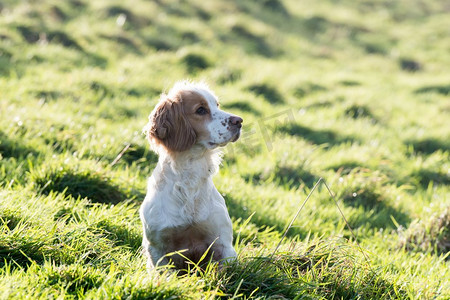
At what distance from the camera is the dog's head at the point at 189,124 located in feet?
11.1

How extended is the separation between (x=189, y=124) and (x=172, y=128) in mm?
113

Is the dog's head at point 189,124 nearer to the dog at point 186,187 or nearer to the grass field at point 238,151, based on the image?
the dog at point 186,187

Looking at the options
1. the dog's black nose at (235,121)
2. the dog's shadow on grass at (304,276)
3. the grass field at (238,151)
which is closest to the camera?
the dog's shadow on grass at (304,276)

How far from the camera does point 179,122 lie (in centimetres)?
339

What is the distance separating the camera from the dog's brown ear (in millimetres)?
3369

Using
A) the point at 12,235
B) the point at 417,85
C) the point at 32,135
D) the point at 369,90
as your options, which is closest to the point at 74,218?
the point at 12,235

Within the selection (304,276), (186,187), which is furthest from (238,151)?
(304,276)

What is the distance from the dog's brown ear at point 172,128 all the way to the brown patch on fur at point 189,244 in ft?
1.70

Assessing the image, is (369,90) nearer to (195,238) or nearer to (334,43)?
(334,43)

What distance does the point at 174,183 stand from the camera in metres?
3.37

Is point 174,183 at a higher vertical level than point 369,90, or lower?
higher

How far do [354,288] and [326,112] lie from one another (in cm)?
564

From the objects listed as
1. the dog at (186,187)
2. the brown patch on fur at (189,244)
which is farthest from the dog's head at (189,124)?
the brown patch on fur at (189,244)

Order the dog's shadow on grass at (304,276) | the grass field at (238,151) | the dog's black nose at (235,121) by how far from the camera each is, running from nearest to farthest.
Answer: the dog's shadow on grass at (304,276), the grass field at (238,151), the dog's black nose at (235,121)
